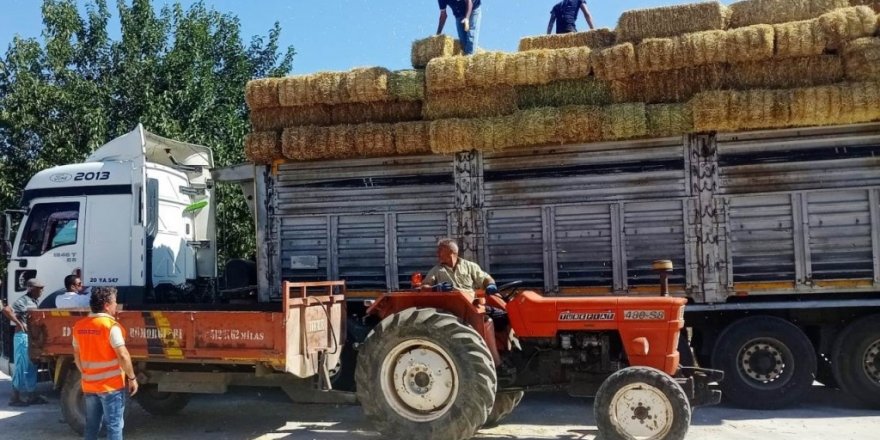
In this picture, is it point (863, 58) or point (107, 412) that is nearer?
point (107, 412)

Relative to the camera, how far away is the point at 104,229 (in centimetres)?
1042

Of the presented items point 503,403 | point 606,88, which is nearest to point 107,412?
point 503,403

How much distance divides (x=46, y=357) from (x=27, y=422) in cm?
154

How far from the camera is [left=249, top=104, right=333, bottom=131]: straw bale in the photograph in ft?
35.2

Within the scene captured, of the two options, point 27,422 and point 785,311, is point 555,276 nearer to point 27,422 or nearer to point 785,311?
point 785,311

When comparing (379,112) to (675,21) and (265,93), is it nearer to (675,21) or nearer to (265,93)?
(265,93)

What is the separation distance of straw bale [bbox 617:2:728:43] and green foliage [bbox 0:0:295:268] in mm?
9459

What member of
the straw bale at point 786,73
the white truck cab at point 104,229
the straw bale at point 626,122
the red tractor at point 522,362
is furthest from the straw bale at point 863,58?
the white truck cab at point 104,229

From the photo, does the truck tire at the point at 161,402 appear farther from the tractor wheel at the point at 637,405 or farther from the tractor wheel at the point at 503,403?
the tractor wheel at the point at 637,405

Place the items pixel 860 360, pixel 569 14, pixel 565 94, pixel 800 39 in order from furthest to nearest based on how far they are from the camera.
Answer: pixel 569 14 → pixel 565 94 → pixel 800 39 → pixel 860 360

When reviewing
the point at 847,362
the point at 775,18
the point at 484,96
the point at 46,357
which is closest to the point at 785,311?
the point at 847,362

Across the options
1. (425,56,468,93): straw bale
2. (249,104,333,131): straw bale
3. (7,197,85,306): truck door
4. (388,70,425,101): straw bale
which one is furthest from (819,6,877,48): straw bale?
(7,197,85,306): truck door

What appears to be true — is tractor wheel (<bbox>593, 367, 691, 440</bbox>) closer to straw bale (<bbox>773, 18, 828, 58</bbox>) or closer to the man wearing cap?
straw bale (<bbox>773, 18, 828, 58</bbox>)

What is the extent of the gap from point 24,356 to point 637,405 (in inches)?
306
